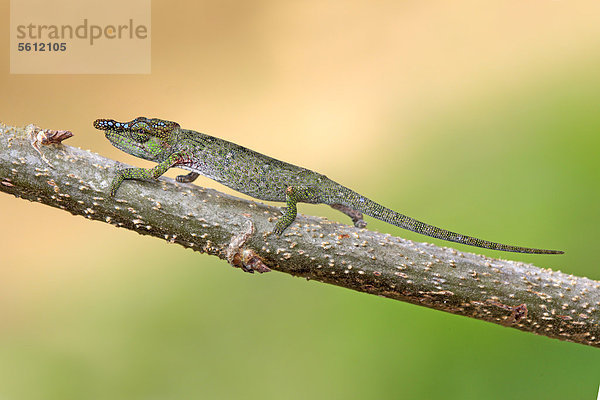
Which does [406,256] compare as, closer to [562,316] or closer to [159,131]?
[562,316]

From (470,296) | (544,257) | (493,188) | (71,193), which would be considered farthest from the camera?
(493,188)

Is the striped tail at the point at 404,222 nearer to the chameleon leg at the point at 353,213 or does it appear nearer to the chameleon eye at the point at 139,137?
the chameleon leg at the point at 353,213

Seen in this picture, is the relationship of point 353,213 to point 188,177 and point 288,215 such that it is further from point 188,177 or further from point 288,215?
point 188,177

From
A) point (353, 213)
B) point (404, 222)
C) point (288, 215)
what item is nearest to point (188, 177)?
point (288, 215)

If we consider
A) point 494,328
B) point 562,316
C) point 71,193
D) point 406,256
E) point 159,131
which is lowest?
point 494,328

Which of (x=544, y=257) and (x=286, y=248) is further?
(x=544, y=257)

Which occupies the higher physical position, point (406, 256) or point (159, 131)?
point (159, 131)

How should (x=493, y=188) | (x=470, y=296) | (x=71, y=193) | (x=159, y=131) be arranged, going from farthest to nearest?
1. (x=493, y=188)
2. (x=159, y=131)
3. (x=470, y=296)
4. (x=71, y=193)

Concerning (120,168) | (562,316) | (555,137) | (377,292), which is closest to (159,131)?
(120,168)
